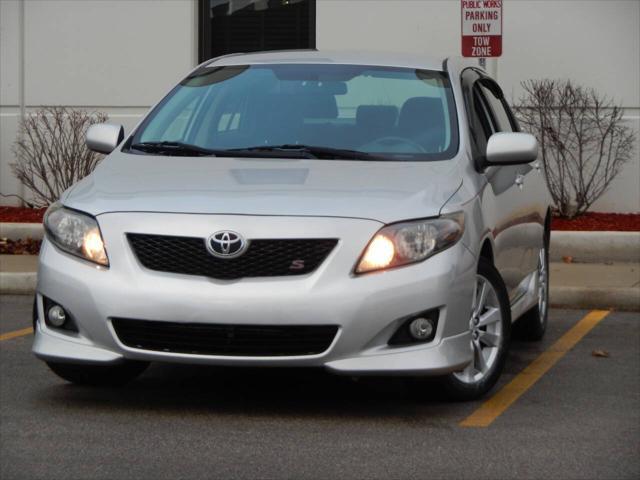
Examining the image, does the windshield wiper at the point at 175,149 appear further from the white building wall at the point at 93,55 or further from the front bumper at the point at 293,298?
the white building wall at the point at 93,55

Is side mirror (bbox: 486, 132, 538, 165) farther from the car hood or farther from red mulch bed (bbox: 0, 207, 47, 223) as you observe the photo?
red mulch bed (bbox: 0, 207, 47, 223)

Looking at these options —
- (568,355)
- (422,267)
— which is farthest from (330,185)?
(568,355)

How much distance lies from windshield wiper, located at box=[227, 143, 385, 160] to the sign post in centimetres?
506

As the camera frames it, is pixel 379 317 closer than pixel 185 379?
Yes

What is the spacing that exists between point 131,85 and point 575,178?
4875mm

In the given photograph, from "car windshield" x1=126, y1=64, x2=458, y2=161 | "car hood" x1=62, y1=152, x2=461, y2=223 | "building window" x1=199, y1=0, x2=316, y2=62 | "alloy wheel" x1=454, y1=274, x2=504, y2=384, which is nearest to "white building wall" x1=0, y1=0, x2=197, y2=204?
"building window" x1=199, y1=0, x2=316, y2=62

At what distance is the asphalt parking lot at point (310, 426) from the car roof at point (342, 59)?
1.74 metres

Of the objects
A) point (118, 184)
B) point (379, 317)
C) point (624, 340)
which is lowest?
point (624, 340)

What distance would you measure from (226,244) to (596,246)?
7.09m

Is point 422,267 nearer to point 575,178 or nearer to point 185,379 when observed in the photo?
point 185,379

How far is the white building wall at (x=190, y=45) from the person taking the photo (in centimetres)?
1508

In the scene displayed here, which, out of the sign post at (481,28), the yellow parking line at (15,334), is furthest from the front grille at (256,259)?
the sign post at (481,28)

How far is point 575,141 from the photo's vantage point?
14.7m

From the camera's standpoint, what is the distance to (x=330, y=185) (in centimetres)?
684
